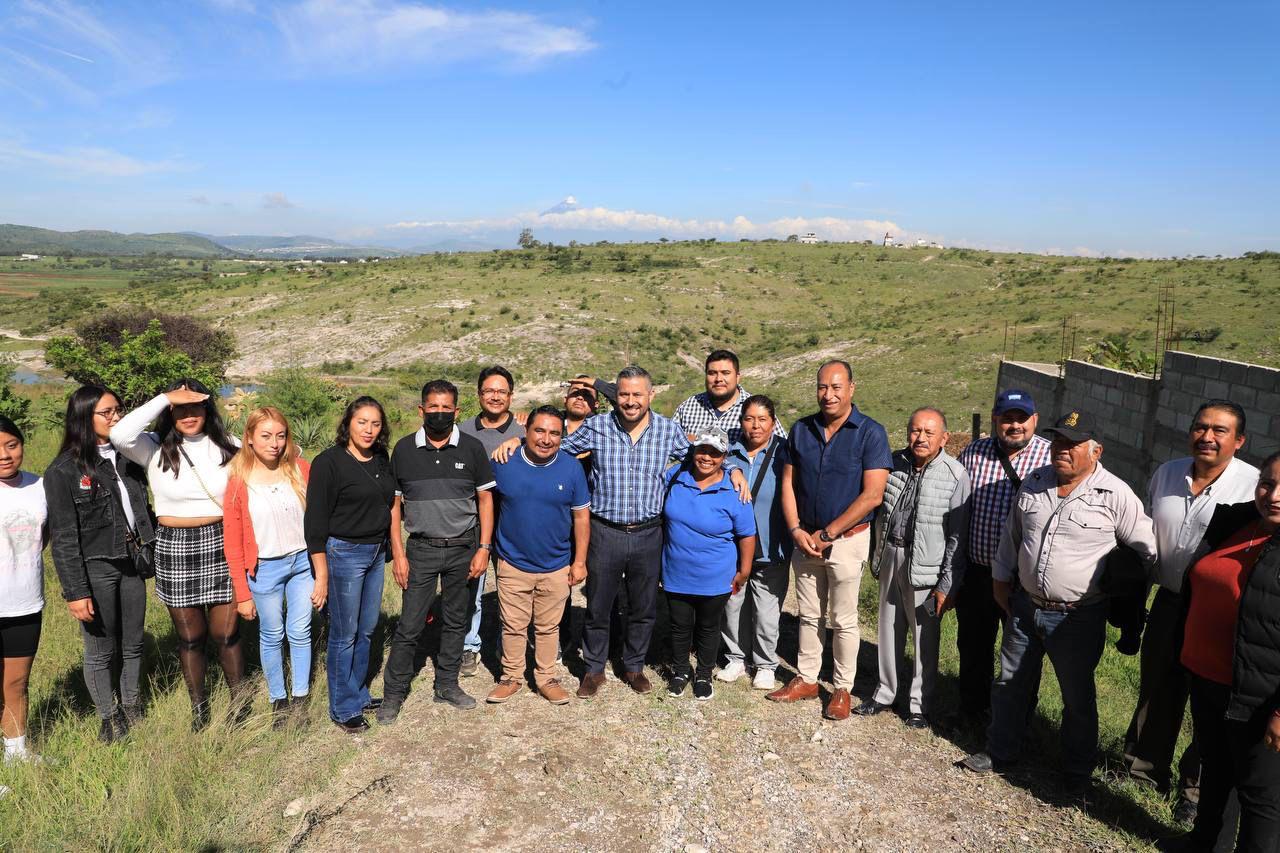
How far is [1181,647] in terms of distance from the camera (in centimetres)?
331

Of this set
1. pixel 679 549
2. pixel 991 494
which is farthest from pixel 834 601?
pixel 991 494

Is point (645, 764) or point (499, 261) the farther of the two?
point (499, 261)

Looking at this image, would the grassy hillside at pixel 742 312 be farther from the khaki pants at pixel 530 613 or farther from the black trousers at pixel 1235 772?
the black trousers at pixel 1235 772

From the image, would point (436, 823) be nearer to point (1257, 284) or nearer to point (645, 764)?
point (645, 764)

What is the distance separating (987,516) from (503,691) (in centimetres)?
327

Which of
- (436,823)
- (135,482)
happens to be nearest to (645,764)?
(436,823)

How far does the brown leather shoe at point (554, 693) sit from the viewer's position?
4805 millimetres

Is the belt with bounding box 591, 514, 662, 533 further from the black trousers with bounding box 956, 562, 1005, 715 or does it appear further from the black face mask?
the black trousers with bounding box 956, 562, 1005, 715

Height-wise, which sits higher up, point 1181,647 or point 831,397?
point 831,397

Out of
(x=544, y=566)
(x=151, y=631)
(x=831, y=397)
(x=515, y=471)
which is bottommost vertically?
(x=151, y=631)

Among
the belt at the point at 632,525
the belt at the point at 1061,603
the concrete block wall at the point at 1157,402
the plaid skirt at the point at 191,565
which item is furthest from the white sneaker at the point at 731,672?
the concrete block wall at the point at 1157,402

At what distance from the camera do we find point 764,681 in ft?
16.4

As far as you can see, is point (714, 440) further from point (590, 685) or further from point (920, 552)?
point (590, 685)

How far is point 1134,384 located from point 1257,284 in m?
26.2
